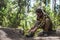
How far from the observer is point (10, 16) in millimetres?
8461

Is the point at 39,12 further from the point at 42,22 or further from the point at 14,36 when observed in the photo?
the point at 14,36

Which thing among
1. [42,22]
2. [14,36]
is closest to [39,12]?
[42,22]

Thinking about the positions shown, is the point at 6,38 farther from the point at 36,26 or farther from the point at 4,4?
the point at 4,4

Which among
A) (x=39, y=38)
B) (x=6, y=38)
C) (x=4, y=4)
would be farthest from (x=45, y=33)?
(x=4, y=4)

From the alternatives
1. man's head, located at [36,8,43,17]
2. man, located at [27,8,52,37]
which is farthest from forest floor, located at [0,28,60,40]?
man's head, located at [36,8,43,17]

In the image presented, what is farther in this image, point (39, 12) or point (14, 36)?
point (39, 12)

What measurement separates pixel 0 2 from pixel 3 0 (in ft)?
0.76

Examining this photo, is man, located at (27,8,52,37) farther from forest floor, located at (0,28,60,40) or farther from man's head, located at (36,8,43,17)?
forest floor, located at (0,28,60,40)

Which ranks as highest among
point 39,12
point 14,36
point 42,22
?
point 39,12

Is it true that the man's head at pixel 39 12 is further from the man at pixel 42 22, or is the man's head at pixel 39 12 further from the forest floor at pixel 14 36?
the forest floor at pixel 14 36

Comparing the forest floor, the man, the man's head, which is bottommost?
the forest floor

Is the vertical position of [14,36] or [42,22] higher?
[42,22]

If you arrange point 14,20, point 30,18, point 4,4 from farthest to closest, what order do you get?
point 4,4
point 14,20
point 30,18

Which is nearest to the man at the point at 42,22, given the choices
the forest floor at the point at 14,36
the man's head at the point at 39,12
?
the man's head at the point at 39,12
